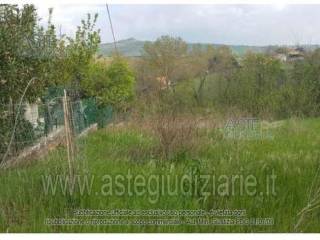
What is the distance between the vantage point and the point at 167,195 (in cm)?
518

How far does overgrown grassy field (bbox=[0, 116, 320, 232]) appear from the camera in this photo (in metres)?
4.69

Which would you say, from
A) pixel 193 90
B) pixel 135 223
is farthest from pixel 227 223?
pixel 193 90

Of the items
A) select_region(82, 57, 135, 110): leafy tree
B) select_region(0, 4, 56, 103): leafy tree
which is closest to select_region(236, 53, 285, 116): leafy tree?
select_region(82, 57, 135, 110): leafy tree

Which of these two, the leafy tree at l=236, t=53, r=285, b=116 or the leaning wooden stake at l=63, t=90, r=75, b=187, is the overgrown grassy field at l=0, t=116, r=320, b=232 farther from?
the leafy tree at l=236, t=53, r=285, b=116

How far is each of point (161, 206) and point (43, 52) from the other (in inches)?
208

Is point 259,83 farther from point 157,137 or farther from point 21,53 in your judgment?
point 21,53

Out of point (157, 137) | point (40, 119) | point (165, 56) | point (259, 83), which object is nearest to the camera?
point (157, 137)

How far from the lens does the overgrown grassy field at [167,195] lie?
185 inches

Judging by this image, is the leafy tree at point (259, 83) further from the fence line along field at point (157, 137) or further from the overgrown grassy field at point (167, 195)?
the overgrown grassy field at point (167, 195)

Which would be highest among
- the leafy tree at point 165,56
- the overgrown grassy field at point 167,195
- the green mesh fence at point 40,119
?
the leafy tree at point 165,56

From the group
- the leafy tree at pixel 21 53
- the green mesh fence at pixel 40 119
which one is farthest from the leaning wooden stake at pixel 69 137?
the leafy tree at pixel 21 53

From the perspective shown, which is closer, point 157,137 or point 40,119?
point 157,137

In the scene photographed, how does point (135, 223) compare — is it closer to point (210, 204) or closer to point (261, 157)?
point (210, 204)

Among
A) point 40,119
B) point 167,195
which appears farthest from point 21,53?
point 167,195
